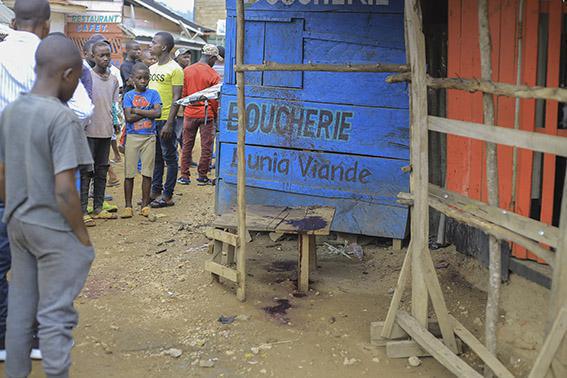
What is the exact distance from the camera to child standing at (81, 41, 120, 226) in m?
7.39

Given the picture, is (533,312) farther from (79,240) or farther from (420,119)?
(79,240)

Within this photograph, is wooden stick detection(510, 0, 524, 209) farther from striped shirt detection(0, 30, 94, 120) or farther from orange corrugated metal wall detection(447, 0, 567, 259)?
striped shirt detection(0, 30, 94, 120)

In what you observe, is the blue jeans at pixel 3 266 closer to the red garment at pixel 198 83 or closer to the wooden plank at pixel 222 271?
the wooden plank at pixel 222 271

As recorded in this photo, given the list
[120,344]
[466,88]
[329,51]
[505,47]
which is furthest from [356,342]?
[329,51]

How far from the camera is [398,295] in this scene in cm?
433

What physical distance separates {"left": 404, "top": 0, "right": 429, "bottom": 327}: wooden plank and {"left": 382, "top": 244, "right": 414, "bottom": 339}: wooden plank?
0.11ft

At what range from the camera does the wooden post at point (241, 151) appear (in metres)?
4.84

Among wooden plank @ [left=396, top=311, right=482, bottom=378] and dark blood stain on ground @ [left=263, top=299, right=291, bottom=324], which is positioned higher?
wooden plank @ [left=396, top=311, right=482, bottom=378]

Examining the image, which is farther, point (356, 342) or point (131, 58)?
point (131, 58)

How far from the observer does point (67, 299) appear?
10.8 feet

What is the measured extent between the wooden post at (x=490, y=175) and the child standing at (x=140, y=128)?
487cm

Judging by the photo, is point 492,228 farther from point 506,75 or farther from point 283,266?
point 283,266

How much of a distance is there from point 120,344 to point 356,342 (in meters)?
1.56

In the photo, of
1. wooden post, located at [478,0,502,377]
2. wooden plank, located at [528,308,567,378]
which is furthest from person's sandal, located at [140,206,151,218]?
wooden plank, located at [528,308,567,378]
